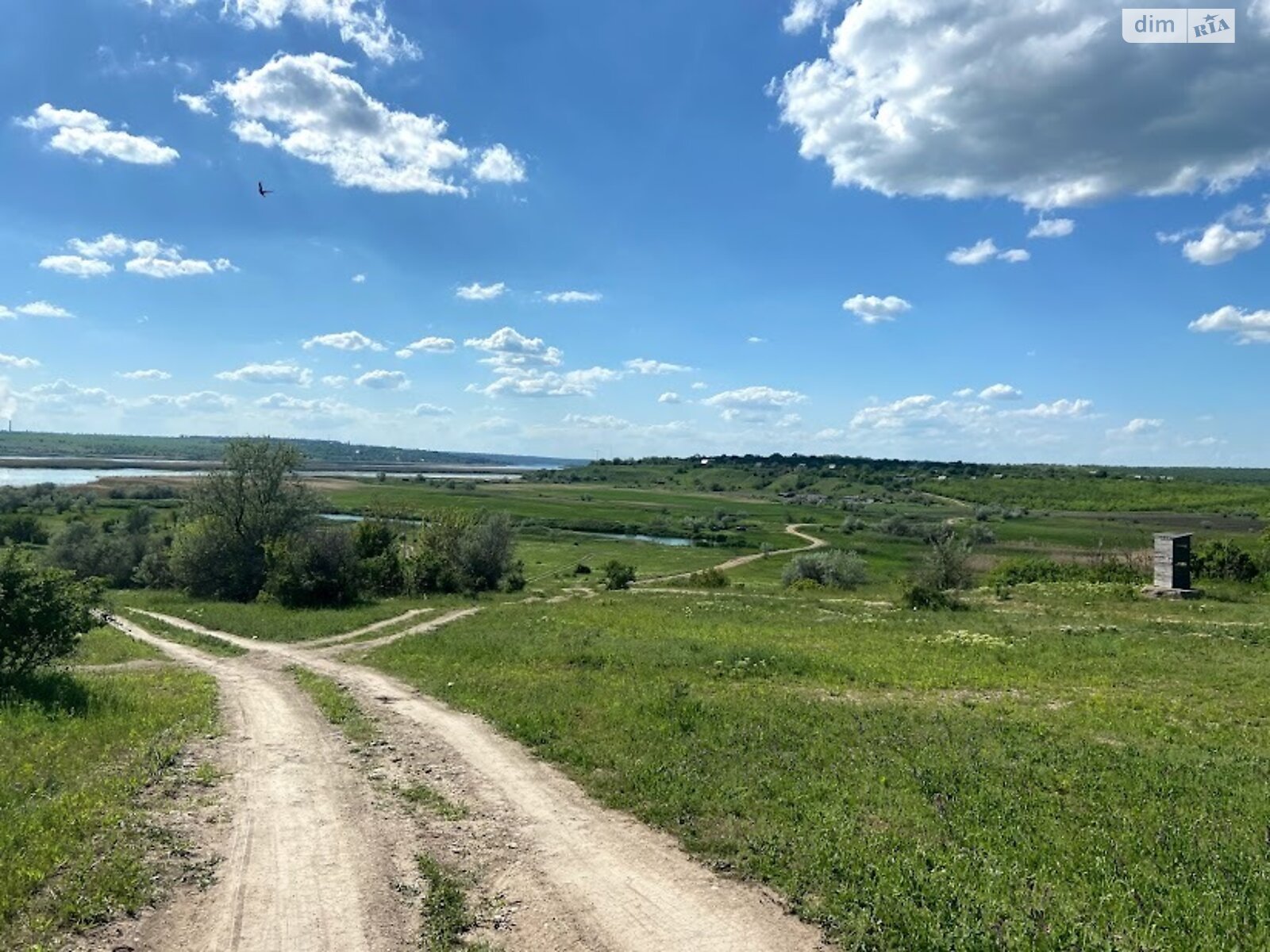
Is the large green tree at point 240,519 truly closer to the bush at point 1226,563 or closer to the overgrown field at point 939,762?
the overgrown field at point 939,762

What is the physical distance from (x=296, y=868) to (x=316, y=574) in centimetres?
3524

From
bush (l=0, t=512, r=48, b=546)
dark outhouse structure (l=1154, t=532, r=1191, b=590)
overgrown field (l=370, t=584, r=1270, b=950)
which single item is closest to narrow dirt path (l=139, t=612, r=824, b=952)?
overgrown field (l=370, t=584, r=1270, b=950)

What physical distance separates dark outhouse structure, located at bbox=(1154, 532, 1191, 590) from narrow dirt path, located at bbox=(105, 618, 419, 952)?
132ft

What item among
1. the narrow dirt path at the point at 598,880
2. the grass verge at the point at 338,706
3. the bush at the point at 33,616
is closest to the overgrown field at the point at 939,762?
the narrow dirt path at the point at 598,880

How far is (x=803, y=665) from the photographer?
2233 cm

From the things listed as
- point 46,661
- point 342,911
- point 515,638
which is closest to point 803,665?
point 515,638

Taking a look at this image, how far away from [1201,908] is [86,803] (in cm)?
1356

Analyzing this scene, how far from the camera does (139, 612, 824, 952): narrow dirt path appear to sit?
26.0ft

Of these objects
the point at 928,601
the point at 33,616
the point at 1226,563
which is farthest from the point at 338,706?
the point at 1226,563

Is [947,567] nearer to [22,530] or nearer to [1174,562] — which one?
[1174,562]

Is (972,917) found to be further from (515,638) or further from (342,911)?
(515,638)

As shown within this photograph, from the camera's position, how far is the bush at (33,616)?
18403mm

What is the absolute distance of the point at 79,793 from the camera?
11164mm

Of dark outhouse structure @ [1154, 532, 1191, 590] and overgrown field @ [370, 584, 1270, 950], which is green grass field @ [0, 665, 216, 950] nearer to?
overgrown field @ [370, 584, 1270, 950]
